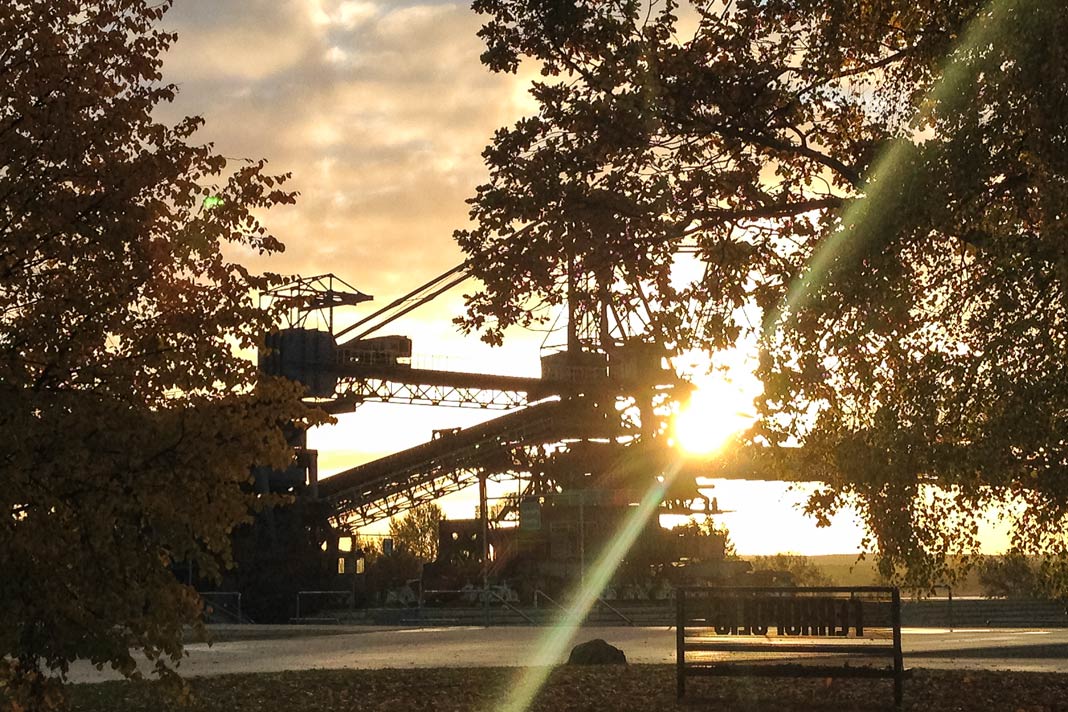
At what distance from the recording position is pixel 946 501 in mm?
14109

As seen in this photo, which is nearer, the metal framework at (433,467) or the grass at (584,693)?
the grass at (584,693)

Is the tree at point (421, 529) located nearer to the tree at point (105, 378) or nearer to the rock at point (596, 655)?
the rock at point (596, 655)

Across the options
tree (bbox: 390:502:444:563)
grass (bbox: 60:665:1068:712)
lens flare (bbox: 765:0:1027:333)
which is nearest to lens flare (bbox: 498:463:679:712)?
grass (bbox: 60:665:1068:712)

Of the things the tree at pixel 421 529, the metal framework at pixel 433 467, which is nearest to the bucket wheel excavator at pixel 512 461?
the metal framework at pixel 433 467

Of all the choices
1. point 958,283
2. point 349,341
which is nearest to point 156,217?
point 958,283

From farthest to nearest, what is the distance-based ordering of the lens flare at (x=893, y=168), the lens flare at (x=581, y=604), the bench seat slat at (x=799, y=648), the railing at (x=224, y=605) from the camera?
the railing at (x=224, y=605), the lens flare at (x=581, y=604), the bench seat slat at (x=799, y=648), the lens flare at (x=893, y=168)

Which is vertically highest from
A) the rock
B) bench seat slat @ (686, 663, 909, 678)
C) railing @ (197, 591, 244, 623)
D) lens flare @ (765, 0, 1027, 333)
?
lens flare @ (765, 0, 1027, 333)

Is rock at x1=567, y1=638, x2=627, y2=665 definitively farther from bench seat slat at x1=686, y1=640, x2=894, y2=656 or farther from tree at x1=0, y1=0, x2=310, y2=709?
tree at x1=0, y1=0, x2=310, y2=709

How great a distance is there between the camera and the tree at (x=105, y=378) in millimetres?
7691

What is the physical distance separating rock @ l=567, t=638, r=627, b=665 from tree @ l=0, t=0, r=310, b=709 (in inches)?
352

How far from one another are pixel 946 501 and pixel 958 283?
2.36 meters

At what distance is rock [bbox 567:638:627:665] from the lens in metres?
17.0

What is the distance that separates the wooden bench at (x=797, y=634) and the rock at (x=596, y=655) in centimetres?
364

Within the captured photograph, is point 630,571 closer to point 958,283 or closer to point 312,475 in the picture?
point 312,475
